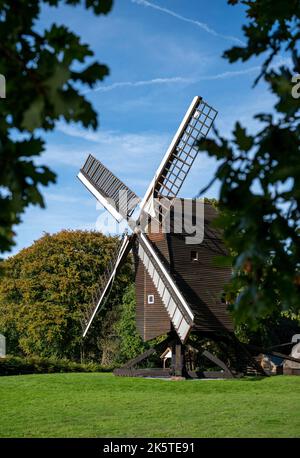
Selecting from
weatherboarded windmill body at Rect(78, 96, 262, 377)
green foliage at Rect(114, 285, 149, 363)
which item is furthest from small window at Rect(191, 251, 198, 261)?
green foliage at Rect(114, 285, 149, 363)

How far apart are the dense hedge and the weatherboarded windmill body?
5801 millimetres

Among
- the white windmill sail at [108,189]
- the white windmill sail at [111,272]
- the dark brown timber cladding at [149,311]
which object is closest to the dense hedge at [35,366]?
the white windmill sail at [111,272]

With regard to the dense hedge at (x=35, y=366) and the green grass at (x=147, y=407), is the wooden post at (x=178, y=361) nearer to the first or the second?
the green grass at (x=147, y=407)

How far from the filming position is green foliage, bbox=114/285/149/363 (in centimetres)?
3484

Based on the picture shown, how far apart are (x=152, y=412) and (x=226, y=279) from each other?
35.9ft

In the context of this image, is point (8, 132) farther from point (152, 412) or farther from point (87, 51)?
point (152, 412)

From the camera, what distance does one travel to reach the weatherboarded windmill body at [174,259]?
886 inches

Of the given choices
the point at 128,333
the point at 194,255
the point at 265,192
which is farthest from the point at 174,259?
the point at 265,192

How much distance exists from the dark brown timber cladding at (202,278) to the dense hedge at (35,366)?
32.2 feet

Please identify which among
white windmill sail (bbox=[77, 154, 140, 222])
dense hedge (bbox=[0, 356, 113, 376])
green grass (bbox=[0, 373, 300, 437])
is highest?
white windmill sail (bbox=[77, 154, 140, 222])

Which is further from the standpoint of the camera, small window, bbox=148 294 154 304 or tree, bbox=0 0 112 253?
small window, bbox=148 294 154 304

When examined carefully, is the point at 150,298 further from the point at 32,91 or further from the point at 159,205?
the point at 32,91

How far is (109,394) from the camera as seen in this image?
60.2 feet

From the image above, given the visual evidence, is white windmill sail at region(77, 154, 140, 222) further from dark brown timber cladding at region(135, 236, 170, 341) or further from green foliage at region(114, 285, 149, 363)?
green foliage at region(114, 285, 149, 363)
